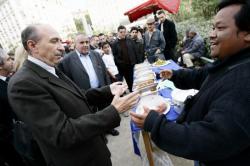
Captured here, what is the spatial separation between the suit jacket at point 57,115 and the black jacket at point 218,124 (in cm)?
49

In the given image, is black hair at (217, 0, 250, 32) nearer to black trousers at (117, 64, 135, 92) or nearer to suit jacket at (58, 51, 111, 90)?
suit jacket at (58, 51, 111, 90)

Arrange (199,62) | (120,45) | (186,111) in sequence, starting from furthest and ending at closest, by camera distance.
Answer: (199,62) → (120,45) → (186,111)

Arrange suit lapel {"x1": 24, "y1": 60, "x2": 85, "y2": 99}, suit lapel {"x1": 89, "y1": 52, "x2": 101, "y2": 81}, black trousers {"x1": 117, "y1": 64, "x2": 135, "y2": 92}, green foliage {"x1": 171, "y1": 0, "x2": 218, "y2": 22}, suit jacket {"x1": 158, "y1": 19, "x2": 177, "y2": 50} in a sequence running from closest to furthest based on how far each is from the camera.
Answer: suit lapel {"x1": 24, "y1": 60, "x2": 85, "y2": 99}, suit lapel {"x1": 89, "y1": 52, "x2": 101, "y2": 81}, black trousers {"x1": 117, "y1": 64, "x2": 135, "y2": 92}, suit jacket {"x1": 158, "y1": 19, "x2": 177, "y2": 50}, green foliage {"x1": 171, "y1": 0, "x2": 218, "y2": 22}

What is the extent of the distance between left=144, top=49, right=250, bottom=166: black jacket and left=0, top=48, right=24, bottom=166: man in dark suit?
202cm

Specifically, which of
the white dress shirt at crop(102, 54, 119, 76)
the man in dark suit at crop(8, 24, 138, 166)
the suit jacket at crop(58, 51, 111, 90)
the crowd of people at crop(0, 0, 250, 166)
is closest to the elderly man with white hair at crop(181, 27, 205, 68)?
the white dress shirt at crop(102, 54, 119, 76)

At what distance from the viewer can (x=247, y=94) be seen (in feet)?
3.17

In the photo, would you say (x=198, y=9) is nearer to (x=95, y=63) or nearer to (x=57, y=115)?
(x=95, y=63)

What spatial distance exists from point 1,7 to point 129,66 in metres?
88.1

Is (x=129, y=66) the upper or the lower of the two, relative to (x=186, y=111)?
lower

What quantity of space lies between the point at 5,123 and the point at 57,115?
4.98 feet

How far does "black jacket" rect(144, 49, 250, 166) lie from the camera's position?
97 centimetres

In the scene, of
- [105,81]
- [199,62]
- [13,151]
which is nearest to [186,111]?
[13,151]

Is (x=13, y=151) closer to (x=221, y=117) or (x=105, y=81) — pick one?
(x=105, y=81)

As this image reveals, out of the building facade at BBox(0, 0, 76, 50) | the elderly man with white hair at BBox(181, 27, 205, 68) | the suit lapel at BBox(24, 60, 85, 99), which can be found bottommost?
the elderly man with white hair at BBox(181, 27, 205, 68)
